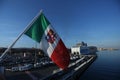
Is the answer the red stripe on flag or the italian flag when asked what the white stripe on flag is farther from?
the red stripe on flag

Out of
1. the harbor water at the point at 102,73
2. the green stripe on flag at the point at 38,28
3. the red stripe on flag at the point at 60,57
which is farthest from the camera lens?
the harbor water at the point at 102,73

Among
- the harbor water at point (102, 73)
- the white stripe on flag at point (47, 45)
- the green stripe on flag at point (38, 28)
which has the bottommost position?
the harbor water at point (102, 73)

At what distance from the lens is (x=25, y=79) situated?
27.4 m

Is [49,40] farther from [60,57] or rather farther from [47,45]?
[60,57]

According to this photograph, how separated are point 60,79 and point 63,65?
58.3 feet

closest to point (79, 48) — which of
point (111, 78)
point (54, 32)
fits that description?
point (111, 78)

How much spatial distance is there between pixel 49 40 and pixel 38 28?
2.56 ft

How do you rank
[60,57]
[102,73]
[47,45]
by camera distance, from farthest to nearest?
1. [102,73]
2. [47,45]
3. [60,57]

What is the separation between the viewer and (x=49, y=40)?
318 inches

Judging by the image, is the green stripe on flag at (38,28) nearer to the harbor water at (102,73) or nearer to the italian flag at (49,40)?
→ the italian flag at (49,40)

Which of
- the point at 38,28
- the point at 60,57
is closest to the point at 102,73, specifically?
the point at 60,57

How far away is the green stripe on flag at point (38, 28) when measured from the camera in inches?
311

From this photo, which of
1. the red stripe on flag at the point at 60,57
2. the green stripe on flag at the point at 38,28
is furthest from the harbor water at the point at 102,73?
the green stripe on flag at the point at 38,28

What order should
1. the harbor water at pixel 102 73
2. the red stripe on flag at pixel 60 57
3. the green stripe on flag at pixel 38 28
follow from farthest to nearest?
the harbor water at pixel 102 73
the green stripe on flag at pixel 38 28
the red stripe on flag at pixel 60 57
